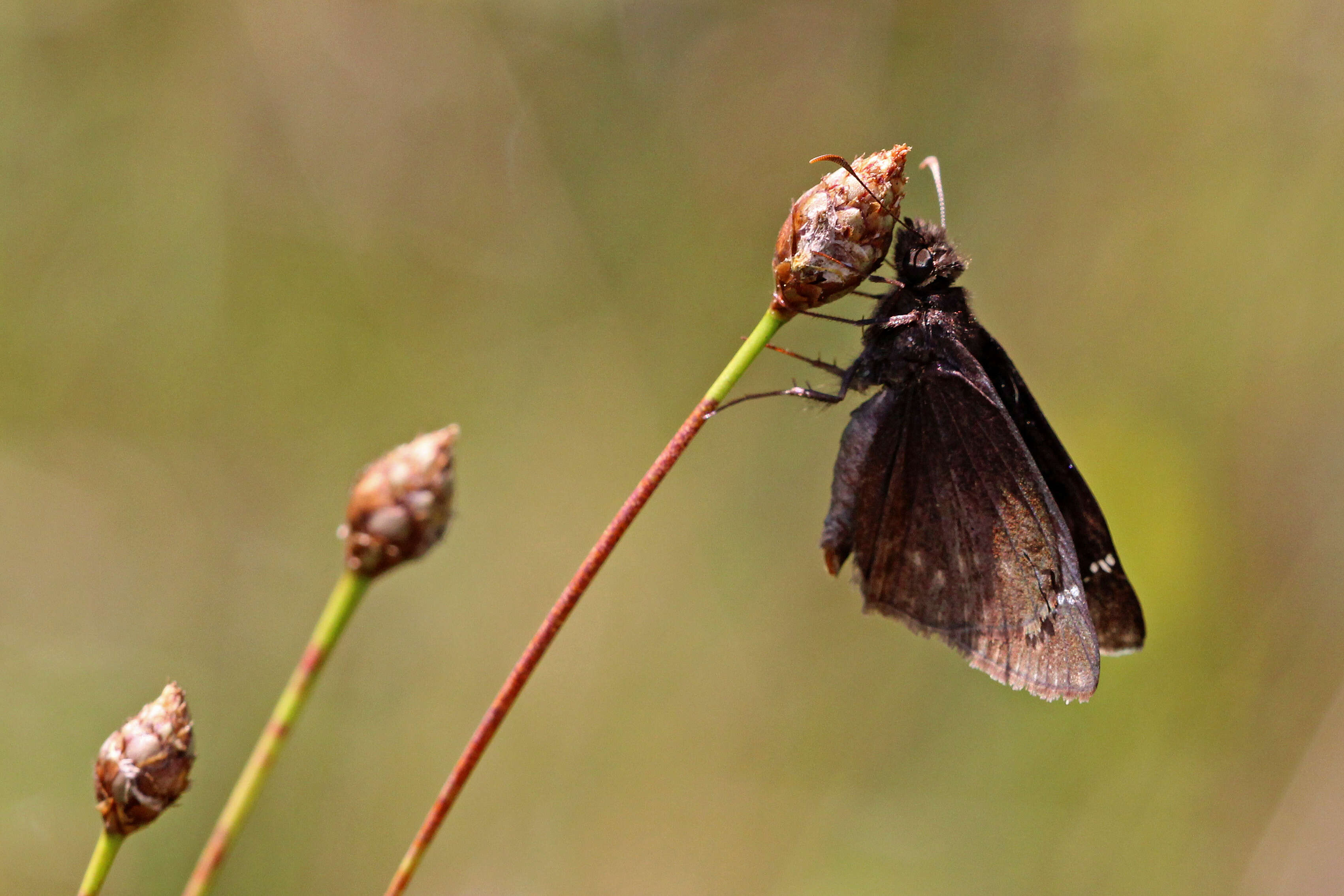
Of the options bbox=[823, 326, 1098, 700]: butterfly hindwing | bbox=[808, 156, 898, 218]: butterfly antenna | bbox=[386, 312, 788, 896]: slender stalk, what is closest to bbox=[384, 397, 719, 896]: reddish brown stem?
bbox=[386, 312, 788, 896]: slender stalk

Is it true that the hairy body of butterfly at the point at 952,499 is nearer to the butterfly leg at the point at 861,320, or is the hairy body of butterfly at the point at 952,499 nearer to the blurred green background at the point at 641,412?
the butterfly leg at the point at 861,320

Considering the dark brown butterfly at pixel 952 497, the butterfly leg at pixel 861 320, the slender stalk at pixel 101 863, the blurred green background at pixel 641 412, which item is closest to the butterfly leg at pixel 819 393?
the dark brown butterfly at pixel 952 497

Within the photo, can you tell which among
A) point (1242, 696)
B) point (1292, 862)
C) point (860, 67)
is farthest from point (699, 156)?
point (1292, 862)

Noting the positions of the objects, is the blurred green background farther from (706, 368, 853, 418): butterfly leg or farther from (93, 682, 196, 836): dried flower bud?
(93, 682, 196, 836): dried flower bud

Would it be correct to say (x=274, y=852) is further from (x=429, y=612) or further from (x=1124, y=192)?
(x=1124, y=192)

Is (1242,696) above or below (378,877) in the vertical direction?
above

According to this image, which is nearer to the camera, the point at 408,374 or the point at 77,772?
the point at 77,772

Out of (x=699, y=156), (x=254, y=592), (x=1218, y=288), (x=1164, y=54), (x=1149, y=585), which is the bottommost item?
(x=254, y=592)

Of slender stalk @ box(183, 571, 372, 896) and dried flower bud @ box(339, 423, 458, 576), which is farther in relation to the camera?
dried flower bud @ box(339, 423, 458, 576)
